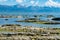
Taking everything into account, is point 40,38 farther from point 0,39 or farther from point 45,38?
point 0,39

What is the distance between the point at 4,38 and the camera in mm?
42875

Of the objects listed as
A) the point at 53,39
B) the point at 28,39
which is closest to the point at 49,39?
the point at 53,39

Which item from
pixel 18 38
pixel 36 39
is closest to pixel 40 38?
pixel 36 39

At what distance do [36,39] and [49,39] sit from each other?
80.7 inches

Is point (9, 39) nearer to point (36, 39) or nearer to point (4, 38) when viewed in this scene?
point (4, 38)

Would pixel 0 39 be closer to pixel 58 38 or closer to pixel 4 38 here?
pixel 4 38

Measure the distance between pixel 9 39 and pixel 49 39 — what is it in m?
6.40

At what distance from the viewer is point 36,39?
43344 mm

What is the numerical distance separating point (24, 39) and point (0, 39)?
3.74 m

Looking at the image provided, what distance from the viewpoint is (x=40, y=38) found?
43.7m

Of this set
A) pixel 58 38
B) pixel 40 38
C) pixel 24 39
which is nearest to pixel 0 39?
pixel 24 39

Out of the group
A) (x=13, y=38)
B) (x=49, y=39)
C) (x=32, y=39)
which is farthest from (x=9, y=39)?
(x=49, y=39)

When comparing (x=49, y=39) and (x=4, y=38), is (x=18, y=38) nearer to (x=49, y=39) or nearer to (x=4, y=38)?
(x=4, y=38)

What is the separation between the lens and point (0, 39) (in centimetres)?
4231
